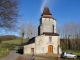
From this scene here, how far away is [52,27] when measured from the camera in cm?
5809

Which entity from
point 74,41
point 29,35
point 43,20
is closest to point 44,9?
point 43,20

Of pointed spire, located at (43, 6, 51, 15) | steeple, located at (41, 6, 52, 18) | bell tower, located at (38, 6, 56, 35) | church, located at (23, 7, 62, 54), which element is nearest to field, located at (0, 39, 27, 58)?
church, located at (23, 7, 62, 54)

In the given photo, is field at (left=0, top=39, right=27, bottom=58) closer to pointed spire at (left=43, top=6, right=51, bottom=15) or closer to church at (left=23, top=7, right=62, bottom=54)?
church at (left=23, top=7, right=62, bottom=54)

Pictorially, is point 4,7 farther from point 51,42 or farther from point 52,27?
point 52,27

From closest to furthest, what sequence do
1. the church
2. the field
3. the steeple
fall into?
the field → the church → the steeple

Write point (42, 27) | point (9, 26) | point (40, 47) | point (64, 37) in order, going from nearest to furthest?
point (9, 26) → point (40, 47) → point (42, 27) → point (64, 37)

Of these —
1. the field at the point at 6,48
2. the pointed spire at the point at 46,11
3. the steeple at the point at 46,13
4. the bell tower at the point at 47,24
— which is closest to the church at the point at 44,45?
the bell tower at the point at 47,24

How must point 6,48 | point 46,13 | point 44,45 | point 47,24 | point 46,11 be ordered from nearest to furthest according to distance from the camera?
1. point 44,45
2. point 47,24
3. point 46,13
4. point 46,11
5. point 6,48

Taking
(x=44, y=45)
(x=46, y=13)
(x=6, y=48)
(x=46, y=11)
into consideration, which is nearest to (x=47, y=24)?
(x=46, y=13)

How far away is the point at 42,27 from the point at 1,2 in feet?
148

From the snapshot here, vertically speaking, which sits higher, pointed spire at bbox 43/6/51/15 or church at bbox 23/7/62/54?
pointed spire at bbox 43/6/51/15

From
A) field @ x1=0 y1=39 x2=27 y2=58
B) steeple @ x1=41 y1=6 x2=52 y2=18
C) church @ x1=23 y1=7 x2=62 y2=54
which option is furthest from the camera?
steeple @ x1=41 y1=6 x2=52 y2=18

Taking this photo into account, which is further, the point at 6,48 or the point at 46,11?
the point at 6,48

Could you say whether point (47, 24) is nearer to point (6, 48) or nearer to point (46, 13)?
point (46, 13)
